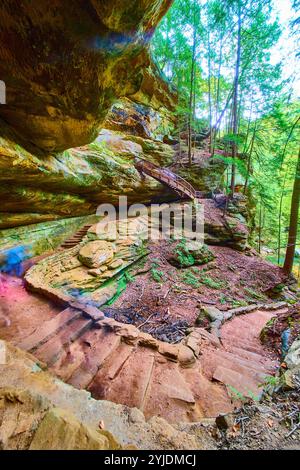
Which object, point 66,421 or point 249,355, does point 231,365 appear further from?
point 66,421

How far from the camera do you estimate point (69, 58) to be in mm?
2859

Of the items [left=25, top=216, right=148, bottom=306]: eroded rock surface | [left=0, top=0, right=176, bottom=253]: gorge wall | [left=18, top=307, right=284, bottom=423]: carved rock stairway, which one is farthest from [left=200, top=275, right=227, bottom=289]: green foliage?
[left=0, top=0, right=176, bottom=253]: gorge wall

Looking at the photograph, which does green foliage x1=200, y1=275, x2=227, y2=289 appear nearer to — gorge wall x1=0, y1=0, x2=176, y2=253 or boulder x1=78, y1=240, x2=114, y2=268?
boulder x1=78, y1=240, x2=114, y2=268

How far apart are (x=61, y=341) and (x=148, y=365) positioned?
169cm

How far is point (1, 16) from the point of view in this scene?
7.61 feet

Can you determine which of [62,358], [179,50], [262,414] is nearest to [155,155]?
[179,50]

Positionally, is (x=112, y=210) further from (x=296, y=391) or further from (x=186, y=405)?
(x=296, y=391)

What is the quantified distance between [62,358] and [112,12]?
503 centimetres

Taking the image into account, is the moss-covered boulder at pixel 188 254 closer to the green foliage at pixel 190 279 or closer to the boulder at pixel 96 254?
the green foliage at pixel 190 279

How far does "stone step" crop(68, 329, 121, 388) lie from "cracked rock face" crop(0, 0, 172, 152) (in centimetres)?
467

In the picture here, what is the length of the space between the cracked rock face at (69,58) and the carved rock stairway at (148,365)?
4.34 m

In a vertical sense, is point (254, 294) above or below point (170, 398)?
below

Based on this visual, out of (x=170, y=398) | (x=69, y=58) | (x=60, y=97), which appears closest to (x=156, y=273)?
(x=170, y=398)

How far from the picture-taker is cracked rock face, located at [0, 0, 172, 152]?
7.65ft
